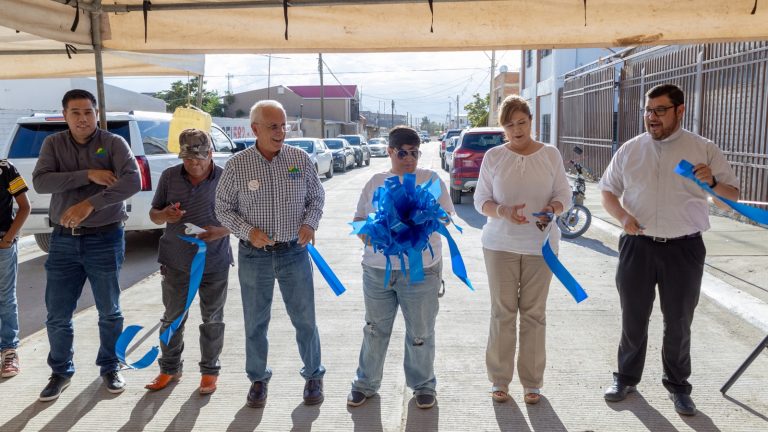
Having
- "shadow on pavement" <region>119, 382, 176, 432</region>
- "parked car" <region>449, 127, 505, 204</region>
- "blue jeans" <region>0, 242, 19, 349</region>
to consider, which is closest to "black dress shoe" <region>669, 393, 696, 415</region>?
"shadow on pavement" <region>119, 382, 176, 432</region>

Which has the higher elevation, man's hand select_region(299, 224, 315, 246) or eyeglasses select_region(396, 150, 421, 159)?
eyeglasses select_region(396, 150, 421, 159)

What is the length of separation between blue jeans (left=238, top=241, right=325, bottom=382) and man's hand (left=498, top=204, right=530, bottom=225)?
1.23 meters

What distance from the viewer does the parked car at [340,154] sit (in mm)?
27583

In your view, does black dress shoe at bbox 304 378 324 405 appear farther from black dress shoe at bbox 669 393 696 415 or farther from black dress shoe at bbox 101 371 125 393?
black dress shoe at bbox 669 393 696 415

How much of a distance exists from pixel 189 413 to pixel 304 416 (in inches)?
27.9

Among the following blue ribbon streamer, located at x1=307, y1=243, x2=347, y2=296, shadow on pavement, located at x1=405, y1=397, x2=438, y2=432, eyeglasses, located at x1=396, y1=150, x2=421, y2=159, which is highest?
eyeglasses, located at x1=396, y1=150, x2=421, y2=159

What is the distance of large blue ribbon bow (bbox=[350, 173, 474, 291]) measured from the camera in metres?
3.38

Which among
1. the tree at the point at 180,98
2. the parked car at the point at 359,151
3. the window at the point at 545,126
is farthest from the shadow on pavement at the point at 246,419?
the tree at the point at 180,98

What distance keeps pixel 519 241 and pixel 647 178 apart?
848mm

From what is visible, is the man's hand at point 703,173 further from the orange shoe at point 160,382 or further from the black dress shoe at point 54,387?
the black dress shoe at point 54,387

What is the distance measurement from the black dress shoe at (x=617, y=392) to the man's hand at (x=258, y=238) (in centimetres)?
231

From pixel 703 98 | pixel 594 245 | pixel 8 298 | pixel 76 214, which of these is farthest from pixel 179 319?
pixel 703 98

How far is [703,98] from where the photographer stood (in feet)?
38.1

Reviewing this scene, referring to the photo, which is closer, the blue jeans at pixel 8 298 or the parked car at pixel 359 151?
the blue jeans at pixel 8 298
